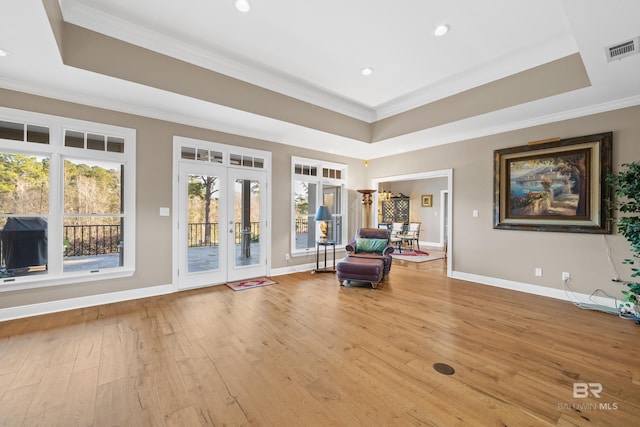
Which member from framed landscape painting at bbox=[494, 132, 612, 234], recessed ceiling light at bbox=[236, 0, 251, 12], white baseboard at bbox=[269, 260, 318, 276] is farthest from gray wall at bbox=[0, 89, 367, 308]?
framed landscape painting at bbox=[494, 132, 612, 234]

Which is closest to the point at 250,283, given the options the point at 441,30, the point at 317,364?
the point at 317,364

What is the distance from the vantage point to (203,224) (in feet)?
15.2

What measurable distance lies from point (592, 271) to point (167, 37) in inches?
264

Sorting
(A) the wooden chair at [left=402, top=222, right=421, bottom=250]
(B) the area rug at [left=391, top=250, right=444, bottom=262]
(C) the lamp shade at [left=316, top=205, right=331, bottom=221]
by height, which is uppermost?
(C) the lamp shade at [left=316, top=205, right=331, bottom=221]

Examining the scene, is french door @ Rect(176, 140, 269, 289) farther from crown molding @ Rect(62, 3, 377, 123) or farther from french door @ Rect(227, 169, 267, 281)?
crown molding @ Rect(62, 3, 377, 123)

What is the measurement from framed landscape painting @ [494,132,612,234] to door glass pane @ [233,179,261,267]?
4.51 m

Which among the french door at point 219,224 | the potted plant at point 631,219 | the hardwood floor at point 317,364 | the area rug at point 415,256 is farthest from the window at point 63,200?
the potted plant at point 631,219

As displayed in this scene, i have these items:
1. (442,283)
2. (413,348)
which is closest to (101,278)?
(413,348)

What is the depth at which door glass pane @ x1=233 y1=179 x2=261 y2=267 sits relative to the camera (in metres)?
5.00

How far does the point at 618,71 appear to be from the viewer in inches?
116

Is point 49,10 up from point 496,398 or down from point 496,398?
up

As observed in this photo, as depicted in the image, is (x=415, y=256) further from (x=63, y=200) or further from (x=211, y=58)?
(x=63, y=200)

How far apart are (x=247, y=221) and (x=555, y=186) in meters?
5.31

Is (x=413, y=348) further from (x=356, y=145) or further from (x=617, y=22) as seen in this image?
(x=356, y=145)
